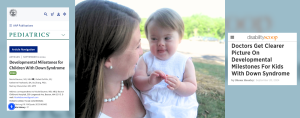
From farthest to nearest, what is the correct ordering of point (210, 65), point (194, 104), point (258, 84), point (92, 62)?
point (210, 65) → point (194, 104) → point (258, 84) → point (92, 62)

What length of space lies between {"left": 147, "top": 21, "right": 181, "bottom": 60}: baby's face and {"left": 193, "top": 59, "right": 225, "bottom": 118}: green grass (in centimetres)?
141

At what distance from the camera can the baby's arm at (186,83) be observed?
1576 millimetres

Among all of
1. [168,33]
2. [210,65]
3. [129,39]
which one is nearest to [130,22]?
[129,39]

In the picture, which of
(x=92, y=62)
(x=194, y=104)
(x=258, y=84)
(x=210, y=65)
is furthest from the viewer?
(x=210, y=65)

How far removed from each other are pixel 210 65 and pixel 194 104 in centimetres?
338

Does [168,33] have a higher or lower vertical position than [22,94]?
higher

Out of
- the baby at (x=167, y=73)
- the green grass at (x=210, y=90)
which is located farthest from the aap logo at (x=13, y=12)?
the green grass at (x=210, y=90)

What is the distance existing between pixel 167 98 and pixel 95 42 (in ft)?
2.33

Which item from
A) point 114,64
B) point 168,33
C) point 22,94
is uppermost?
point 168,33

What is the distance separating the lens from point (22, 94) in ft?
4.59

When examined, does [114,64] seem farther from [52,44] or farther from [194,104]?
[194,104]

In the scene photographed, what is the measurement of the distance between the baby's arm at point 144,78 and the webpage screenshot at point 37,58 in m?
0.53

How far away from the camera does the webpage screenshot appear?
137 centimetres

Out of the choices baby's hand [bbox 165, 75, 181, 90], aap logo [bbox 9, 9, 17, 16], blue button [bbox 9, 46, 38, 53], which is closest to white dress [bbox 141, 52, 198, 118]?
baby's hand [bbox 165, 75, 181, 90]
